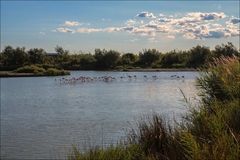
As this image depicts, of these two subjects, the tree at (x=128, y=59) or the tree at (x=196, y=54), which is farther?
the tree at (x=128, y=59)

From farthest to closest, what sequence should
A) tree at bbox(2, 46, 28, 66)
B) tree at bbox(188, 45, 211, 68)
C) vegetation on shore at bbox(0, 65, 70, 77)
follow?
tree at bbox(2, 46, 28, 66)
tree at bbox(188, 45, 211, 68)
vegetation on shore at bbox(0, 65, 70, 77)

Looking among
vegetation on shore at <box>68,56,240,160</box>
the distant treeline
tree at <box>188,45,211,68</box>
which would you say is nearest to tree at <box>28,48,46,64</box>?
the distant treeline

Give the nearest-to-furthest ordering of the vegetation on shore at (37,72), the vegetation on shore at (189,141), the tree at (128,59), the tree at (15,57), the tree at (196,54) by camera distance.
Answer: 1. the vegetation on shore at (189,141)
2. the vegetation on shore at (37,72)
3. the tree at (196,54)
4. the tree at (15,57)
5. the tree at (128,59)

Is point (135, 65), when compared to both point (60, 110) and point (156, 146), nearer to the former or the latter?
point (60, 110)

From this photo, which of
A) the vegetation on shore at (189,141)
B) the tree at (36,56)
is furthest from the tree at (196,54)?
the vegetation on shore at (189,141)

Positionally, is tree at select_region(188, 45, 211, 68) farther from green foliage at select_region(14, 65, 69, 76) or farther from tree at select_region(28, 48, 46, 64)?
tree at select_region(28, 48, 46, 64)

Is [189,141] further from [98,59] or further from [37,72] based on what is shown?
[98,59]

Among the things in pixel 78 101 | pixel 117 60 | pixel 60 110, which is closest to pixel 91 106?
pixel 60 110

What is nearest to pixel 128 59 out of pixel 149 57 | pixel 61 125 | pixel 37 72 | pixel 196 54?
pixel 149 57

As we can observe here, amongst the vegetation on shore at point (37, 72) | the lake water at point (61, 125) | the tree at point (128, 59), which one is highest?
the tree at point (128, 59)

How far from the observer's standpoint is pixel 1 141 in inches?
707

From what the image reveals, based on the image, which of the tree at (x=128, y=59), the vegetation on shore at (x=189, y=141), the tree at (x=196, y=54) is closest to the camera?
the vegetation on shore at (x=189, y=141)

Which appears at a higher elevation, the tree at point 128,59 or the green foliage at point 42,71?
the tree at point 128,59

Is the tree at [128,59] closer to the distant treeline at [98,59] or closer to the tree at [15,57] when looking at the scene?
the distant treeline at [98,59]
